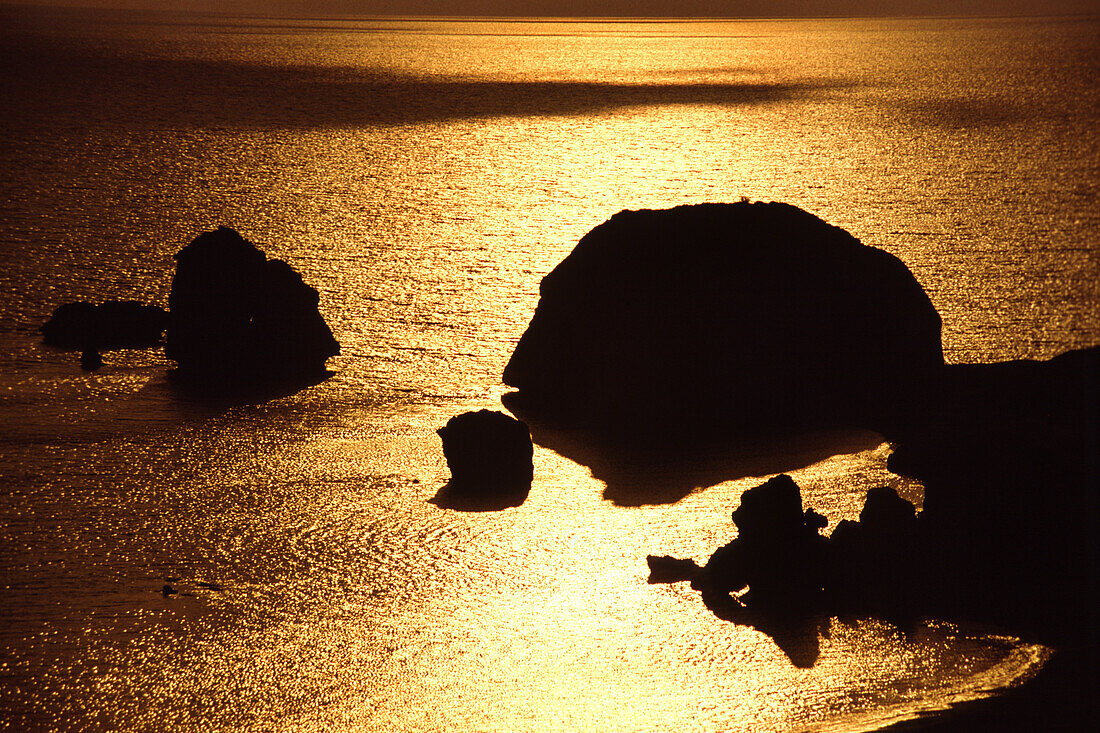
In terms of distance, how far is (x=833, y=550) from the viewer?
679 cm

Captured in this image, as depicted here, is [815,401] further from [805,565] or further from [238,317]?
[238,317]

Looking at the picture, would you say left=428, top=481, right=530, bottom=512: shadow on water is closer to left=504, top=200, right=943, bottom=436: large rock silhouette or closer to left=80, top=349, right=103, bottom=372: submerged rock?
left=504, top=200, right=943, bottom=436: large rock silhouette

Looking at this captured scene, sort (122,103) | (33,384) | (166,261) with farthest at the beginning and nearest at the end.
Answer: (122,103)
(166,261)
(33,384)

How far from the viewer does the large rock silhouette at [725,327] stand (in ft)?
31.5

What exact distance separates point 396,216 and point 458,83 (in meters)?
21.1

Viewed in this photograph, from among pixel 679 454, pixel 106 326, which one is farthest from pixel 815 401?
pixel 106 326

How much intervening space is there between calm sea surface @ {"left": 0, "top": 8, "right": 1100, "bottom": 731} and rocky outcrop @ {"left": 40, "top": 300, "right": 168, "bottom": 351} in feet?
1.02

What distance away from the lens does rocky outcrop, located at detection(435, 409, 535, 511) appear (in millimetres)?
8258

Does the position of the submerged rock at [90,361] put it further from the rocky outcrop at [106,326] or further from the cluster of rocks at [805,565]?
the cluster of rocks at [805,565]

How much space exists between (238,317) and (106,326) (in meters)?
1.91

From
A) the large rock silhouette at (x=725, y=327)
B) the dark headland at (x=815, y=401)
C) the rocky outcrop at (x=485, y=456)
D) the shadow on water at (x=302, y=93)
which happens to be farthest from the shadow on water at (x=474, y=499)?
the shadow on water at (x=302, y=93)

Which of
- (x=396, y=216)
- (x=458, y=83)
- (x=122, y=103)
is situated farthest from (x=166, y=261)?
(x=458, y=83)

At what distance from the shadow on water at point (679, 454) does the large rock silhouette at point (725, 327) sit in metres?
0.20

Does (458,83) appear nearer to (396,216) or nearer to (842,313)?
(396,216)
